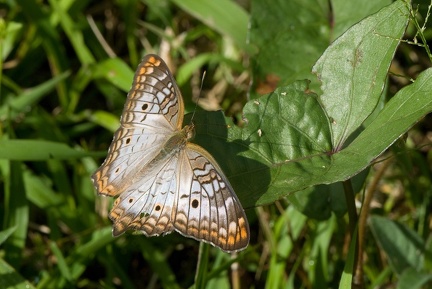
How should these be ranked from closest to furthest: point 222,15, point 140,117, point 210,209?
point 210,209, point 140,117, point 222,15

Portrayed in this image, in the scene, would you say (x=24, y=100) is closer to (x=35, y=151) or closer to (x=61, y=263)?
(x=35, y=151)

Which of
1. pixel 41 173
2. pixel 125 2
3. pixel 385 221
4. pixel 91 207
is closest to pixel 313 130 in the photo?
pixel 385 221

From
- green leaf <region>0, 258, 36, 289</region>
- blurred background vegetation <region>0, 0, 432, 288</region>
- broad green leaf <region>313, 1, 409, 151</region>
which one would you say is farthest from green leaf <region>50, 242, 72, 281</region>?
broad green leaf <region>313, 1, 409, 151</region>

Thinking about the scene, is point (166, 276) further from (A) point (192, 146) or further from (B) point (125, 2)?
(B) point (125, 2)

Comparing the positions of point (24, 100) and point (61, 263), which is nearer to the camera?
point (61, 263)

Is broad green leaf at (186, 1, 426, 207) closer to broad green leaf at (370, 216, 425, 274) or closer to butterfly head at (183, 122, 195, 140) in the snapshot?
butterfly head at (183, 122, 195, 140)

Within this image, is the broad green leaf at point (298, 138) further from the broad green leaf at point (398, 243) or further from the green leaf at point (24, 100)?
the green leaf at point (24, 100)

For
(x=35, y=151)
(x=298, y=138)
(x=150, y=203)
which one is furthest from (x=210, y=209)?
(x=35, y=151)
